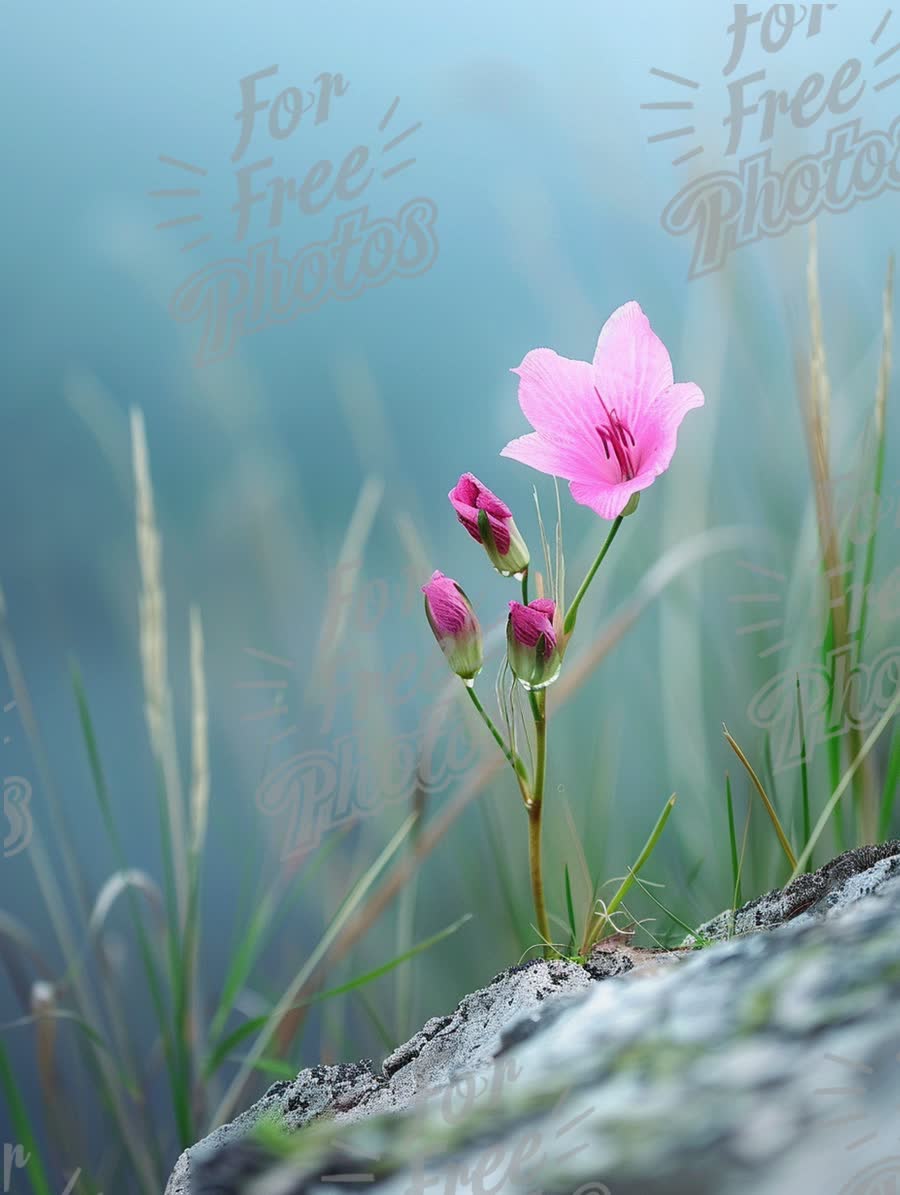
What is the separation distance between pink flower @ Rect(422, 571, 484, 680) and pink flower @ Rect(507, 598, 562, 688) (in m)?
0.02

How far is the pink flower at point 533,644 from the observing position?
0.43 meters

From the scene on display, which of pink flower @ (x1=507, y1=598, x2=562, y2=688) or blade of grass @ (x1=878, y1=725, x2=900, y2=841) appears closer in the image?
pink flower @ (x1=507, y1=598, x2=562, y2=688)

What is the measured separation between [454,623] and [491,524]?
0.05 meters

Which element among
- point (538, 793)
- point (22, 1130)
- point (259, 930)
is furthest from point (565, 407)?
point (22, 1130)

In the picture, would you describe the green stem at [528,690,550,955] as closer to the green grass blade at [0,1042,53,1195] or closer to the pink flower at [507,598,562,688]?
the pink flower at [507,598,562,688]

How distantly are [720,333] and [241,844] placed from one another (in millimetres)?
539

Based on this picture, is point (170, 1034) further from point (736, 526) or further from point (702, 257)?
point (702, 257)

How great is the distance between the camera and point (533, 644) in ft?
1.40

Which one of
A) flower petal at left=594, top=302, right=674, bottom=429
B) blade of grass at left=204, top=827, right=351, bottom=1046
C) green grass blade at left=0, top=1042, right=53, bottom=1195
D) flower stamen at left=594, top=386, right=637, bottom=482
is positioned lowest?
green grass blade at left=0, top=1042, right=53, bottom=1195

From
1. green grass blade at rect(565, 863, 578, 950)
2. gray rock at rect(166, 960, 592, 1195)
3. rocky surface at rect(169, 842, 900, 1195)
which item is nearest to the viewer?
rocky surface at rect(169, 842, 900, 1195)

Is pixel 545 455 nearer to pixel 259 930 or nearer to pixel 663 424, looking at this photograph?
pixel 663 424

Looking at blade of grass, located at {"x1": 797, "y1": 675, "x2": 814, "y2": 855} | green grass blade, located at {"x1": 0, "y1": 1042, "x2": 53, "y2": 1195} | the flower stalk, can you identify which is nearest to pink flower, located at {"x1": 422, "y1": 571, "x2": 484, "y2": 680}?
the flower stalk

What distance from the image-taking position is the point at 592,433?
0.45 meters

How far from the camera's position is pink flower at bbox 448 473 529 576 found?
0.43 m
